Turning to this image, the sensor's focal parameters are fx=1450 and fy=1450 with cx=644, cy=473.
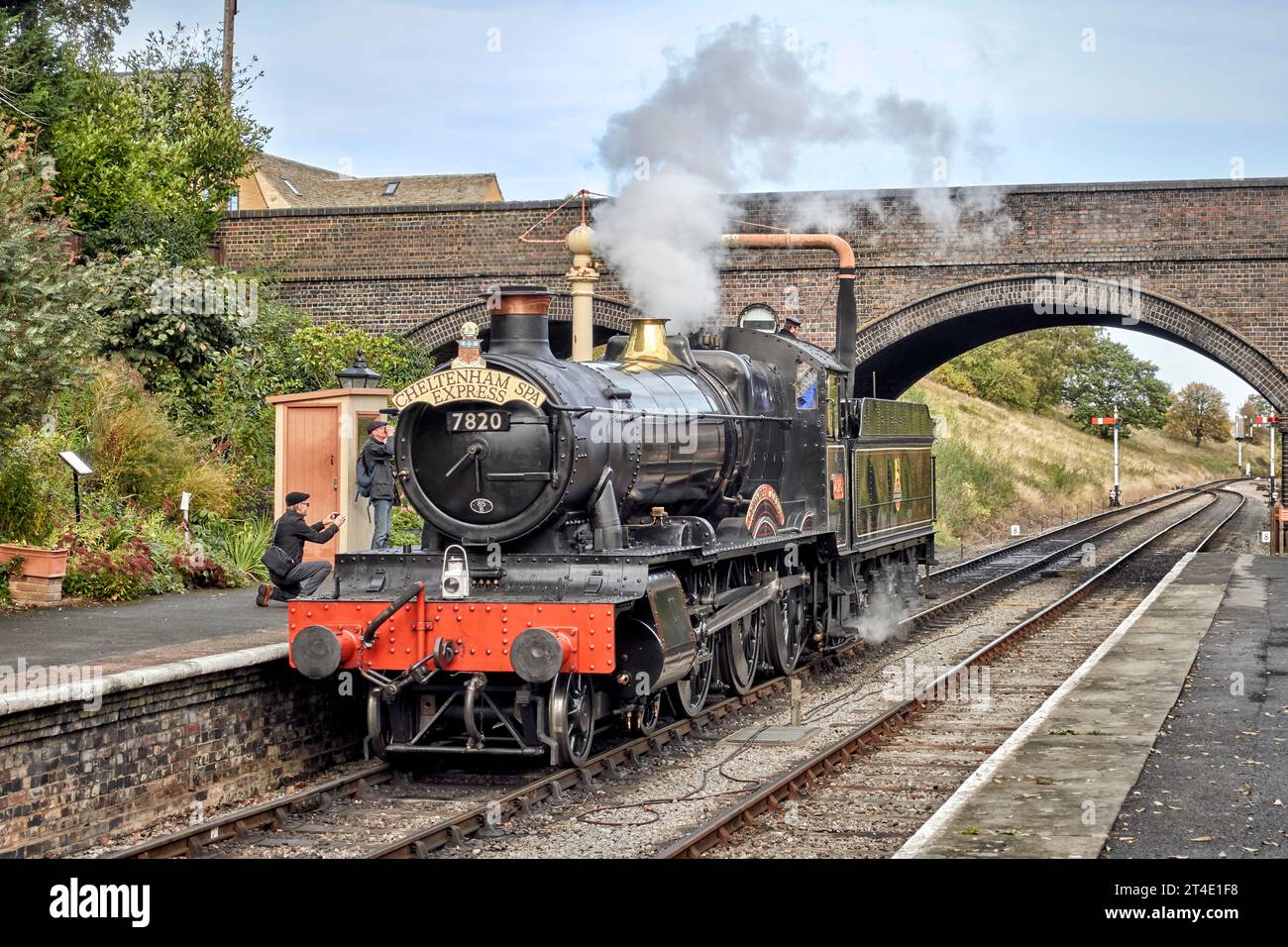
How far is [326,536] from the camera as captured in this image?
1123 centimetres

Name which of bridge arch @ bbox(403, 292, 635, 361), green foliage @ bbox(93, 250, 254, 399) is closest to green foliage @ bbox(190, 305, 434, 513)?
green foliage @ bbox(93, 250, 254, 399)

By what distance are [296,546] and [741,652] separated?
370 cm

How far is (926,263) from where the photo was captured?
24.2 metres

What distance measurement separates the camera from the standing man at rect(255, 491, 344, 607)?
10.9m

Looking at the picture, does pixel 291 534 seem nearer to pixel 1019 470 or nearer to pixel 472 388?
pixel 472 388

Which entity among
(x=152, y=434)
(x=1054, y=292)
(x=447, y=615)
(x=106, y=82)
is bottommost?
(x=447, y=615)

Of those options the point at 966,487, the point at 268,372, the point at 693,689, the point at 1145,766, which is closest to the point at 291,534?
the point at 693,689

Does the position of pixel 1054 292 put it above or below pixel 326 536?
above

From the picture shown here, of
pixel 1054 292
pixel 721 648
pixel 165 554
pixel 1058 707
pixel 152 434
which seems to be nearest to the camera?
pixel 1058 707
